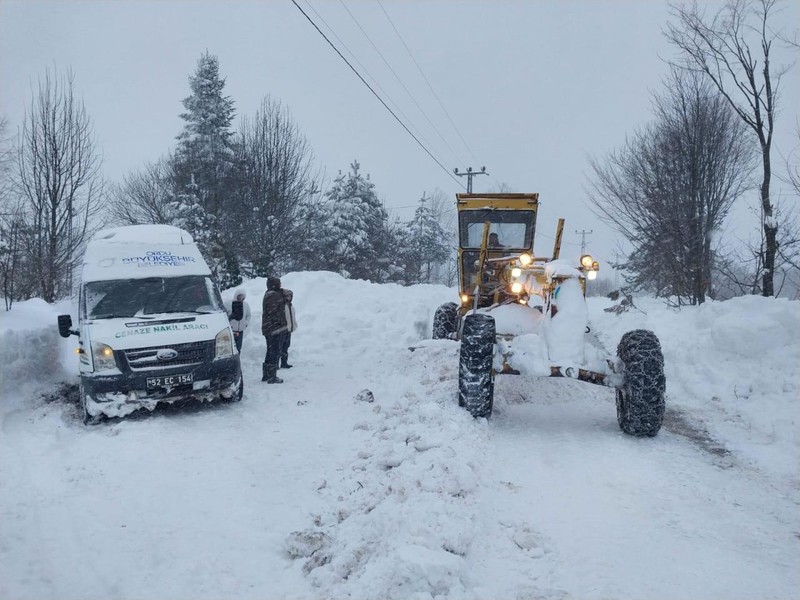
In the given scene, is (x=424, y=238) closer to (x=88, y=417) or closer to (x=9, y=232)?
(x=9, y=232)

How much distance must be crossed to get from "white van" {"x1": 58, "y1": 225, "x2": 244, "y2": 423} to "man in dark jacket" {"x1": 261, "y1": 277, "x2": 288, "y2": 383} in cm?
134

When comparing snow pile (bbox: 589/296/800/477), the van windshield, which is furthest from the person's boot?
snow pile (bbox: 589/296/800/477)

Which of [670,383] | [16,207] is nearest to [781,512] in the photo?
[670,383]

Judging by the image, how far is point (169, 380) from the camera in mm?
6938

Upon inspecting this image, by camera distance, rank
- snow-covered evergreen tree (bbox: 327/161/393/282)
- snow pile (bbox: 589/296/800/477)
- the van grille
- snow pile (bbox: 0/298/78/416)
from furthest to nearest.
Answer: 1. snow-covered evergreen tree (bbox: 327/161/393/282)
2. snow pile (bbox: 0/298/78/416)
3. the van grille
4. snow pile (bbox: 589/296/800/477)

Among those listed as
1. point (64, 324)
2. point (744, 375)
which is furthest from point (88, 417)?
point (744, 375)

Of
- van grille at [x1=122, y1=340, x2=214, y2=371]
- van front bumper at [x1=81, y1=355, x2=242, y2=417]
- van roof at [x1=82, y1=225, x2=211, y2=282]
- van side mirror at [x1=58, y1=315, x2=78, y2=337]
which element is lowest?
van front bumper at [x1=81, y1=355, x2=242, y2=417]

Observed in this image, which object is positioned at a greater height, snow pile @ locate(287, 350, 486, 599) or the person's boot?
the person's boot

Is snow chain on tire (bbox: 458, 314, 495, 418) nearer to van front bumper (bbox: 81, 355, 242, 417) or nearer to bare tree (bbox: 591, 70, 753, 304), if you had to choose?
van front bumper (bbox: 81, 355, 242, 417)

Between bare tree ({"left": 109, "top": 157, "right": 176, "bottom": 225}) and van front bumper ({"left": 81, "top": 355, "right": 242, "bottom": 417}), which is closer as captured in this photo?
van front bumper ({"left": 81, "top": 355, "right": 242, "bottom": 417})

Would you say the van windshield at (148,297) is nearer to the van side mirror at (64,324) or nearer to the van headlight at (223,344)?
the van side mirror at (64,324)

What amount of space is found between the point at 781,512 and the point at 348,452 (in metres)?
3.98

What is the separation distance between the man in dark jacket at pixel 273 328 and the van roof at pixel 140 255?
1412 mm

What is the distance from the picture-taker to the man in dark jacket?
937cm
